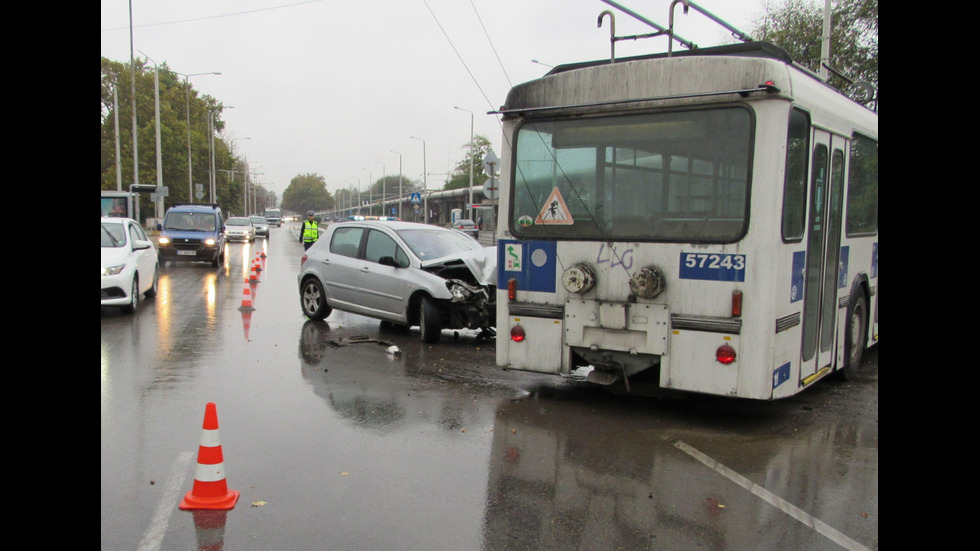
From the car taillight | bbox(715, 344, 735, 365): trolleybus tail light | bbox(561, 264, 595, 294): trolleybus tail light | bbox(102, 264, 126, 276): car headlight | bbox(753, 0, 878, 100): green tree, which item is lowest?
bbox(715, 344, 735, 365): trolleybus tail light

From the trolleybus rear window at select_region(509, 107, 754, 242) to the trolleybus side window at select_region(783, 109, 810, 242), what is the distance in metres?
0.35

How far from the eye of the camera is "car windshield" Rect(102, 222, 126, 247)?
1333 centimetres

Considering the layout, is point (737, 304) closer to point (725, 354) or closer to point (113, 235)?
point (725, 354)

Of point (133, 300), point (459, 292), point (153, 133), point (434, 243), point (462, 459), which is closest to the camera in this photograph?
point (462, 459)

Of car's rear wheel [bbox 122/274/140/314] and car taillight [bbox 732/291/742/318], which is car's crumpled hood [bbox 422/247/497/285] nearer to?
car taillight [bbox 732/291/742/318]


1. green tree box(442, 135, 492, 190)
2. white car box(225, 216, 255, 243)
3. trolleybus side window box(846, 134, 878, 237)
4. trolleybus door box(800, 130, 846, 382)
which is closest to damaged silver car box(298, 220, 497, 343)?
trolleybus door box(800, 130, 846, 382)

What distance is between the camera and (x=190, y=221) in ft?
80.9

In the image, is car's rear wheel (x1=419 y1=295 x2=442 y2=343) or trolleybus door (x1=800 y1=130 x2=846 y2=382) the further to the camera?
car's rear wheel (x1=419 y1=295 x2=442 y2=343)

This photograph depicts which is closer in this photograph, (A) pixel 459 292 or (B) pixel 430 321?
(A) pixel 459 292

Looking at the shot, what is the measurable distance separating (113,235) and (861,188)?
39.1 ft

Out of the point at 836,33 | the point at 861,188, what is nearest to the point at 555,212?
the point at 861,188

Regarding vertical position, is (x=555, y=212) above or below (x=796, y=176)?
below
